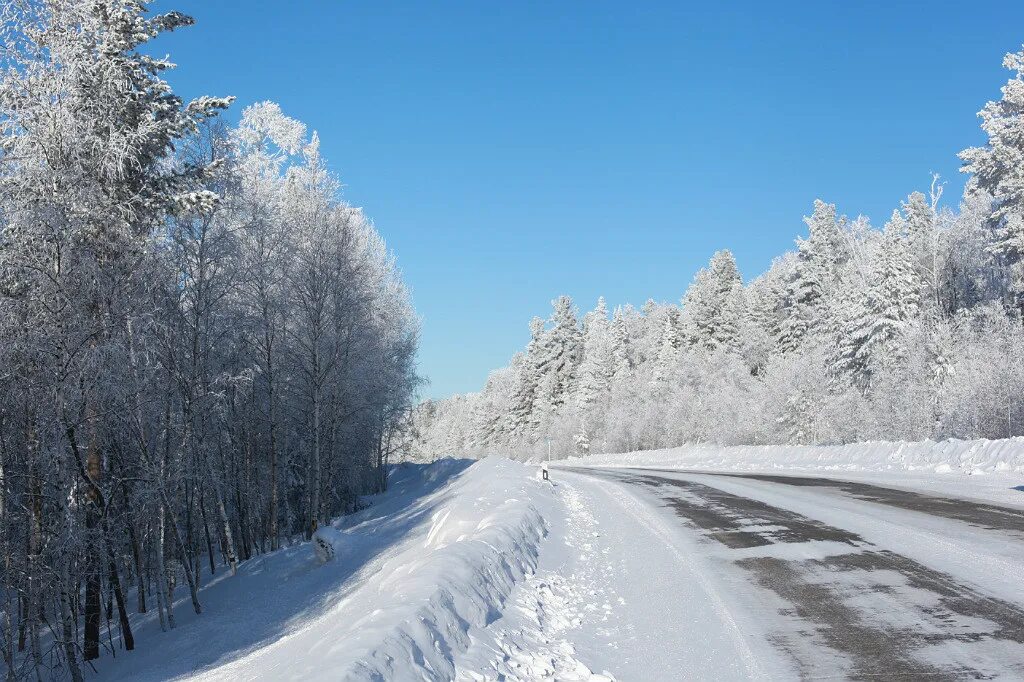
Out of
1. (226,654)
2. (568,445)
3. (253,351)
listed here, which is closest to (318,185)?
(253,351)

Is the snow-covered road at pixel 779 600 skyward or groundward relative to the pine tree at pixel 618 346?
groundward

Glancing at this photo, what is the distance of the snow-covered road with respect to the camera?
5.33 m

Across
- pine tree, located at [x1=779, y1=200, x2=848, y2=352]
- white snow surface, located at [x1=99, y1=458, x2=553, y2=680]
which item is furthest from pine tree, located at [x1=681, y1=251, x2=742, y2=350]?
white snow surface, located at [x1=99, y1=458, x2=553, y2=680]

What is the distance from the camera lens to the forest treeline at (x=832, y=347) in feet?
99.3

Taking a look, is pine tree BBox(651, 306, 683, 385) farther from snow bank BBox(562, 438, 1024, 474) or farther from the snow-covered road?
the snow-covered road

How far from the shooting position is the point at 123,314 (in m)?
13.2

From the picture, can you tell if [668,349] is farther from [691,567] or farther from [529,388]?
[691,567]

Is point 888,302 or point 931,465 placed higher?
point 888,302

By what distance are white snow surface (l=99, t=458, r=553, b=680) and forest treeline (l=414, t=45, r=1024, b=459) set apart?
18.8 meters

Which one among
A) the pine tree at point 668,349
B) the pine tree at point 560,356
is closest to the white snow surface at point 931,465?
the pine tree at point 668,349

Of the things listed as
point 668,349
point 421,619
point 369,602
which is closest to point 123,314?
point 369,602

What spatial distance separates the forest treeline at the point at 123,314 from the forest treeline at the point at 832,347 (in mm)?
24307

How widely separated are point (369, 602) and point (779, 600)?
163 inches

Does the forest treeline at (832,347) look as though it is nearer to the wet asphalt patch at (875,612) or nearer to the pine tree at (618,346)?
the pine tree at (618,346)
